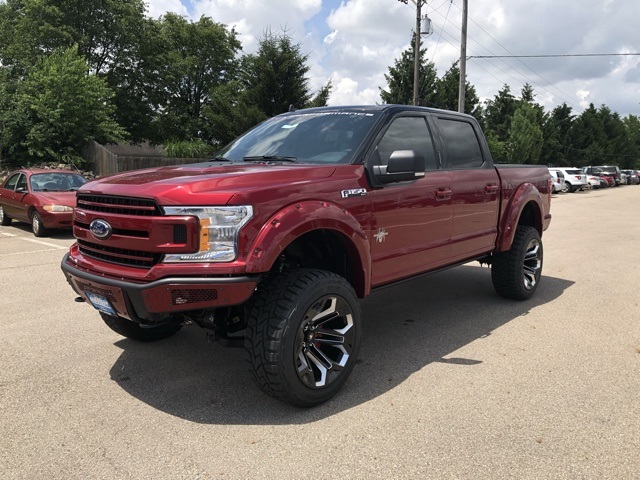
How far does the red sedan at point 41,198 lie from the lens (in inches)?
414

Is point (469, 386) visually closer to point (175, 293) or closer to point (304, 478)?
point (304, 478)

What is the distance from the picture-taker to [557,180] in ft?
101

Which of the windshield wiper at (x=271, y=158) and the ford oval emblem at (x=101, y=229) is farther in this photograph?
the windshield wiper at (x=271, y=158)

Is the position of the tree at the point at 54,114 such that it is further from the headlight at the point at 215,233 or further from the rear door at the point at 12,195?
the headlight at the point at 215,233

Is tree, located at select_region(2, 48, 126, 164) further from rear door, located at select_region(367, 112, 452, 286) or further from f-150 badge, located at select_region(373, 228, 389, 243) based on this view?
f-150 badge, located at select_region(373, 228, 389, 243)

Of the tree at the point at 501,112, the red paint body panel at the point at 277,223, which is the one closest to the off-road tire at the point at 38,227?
the red paint body panel at the point at 277,223

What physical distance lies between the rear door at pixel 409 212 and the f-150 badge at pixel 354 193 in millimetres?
79

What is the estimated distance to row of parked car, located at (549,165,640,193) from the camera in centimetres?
3181

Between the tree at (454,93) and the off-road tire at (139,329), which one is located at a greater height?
the tree at (454,93)

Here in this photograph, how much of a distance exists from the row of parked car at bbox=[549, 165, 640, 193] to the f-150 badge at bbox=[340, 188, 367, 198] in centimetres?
2578

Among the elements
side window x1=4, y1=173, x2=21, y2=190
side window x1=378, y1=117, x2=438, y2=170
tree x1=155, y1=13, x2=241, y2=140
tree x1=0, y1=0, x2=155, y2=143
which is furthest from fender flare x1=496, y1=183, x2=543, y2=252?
tree x1=155, y1=13, x2=241, y2=140

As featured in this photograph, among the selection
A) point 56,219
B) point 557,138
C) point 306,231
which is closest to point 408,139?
point 306,231

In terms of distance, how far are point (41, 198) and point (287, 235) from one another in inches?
379

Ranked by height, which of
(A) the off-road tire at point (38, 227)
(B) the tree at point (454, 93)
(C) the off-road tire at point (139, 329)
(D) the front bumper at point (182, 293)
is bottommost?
(C) the off-road tire at point (139, 329)
